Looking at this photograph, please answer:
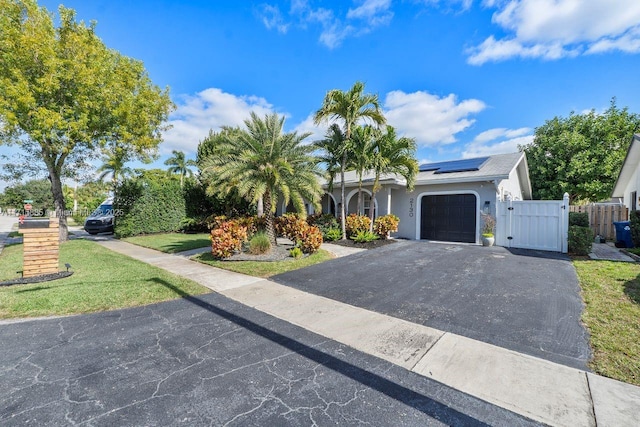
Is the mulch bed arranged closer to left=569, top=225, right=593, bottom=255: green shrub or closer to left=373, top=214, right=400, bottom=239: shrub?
left=373, top=214, right=400, bottom=239: shrub

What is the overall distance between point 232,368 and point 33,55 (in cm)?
1512

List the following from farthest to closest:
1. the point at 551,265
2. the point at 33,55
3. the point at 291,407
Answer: the point at 33,55, the point at 551,265, the point at 291,407

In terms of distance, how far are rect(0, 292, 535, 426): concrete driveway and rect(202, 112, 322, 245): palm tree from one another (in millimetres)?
5741

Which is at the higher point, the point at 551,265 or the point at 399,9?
the point at 399,9

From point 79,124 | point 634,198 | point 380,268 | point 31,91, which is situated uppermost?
point 31,91

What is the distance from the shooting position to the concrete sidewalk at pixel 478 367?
2436 mm

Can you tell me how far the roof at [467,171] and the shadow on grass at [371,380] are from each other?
415 inches

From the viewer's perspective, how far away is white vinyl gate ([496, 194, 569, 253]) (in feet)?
32.3

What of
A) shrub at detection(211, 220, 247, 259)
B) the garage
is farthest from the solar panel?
shrub at detection(211, 220, 247, 259)

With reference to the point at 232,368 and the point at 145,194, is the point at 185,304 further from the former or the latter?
the point at 145,194

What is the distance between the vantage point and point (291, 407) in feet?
8.13

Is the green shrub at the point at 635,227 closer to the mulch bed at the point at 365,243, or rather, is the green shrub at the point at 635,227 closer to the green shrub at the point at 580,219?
the green shrub at the point at 580,219

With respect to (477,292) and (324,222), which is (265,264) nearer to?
(324,222)

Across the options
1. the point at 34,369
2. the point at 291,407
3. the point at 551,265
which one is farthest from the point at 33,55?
the point at 551,265
